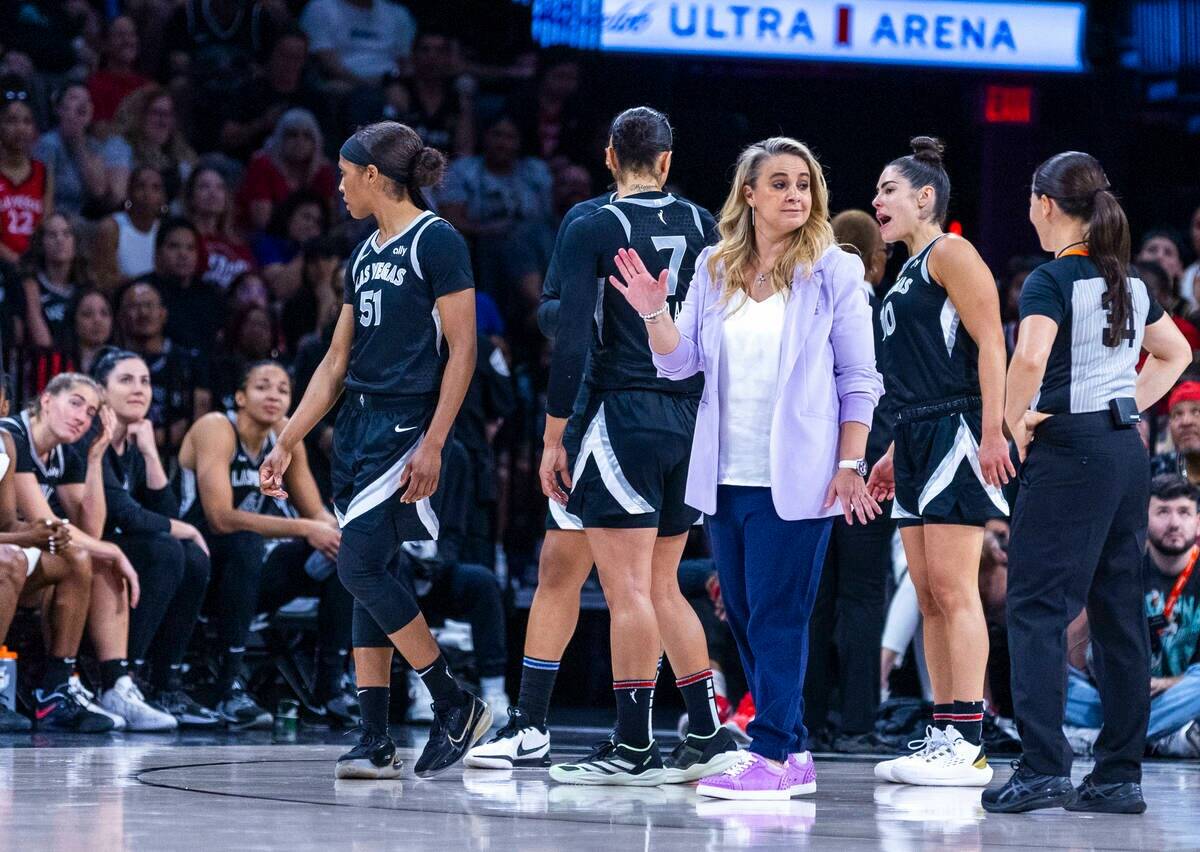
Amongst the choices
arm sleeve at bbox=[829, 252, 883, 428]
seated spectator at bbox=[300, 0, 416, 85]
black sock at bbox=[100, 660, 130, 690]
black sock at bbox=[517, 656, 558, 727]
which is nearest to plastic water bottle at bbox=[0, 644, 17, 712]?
black sock at bbox=[100, 660, 130, 690]

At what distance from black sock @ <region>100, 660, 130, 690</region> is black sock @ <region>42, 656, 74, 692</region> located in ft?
0.53

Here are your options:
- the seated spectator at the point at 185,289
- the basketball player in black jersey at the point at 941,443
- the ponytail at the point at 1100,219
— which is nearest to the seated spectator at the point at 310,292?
the seated spectator at the point at 185,289

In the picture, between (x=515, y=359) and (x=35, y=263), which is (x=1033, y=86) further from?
(x=35, y=263)

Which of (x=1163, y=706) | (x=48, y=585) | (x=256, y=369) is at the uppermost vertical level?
(x=256, y=369)

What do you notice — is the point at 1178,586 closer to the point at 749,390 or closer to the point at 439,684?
the point at 749,390

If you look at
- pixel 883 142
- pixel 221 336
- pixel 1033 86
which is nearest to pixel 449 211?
pixel 221 336

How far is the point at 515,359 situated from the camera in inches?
417

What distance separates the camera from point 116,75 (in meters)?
11.0

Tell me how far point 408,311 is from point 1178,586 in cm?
371

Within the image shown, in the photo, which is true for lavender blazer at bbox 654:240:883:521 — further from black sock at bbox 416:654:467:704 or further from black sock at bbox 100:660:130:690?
black sock at bbox 100:660:130:690

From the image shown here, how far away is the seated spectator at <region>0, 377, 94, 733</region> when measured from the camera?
7.10 metres

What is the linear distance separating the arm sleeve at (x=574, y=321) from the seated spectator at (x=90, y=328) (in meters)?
4.29

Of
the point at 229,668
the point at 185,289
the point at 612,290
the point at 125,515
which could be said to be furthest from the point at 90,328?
the point at 612,290

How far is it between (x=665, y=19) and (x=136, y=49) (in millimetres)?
3217
